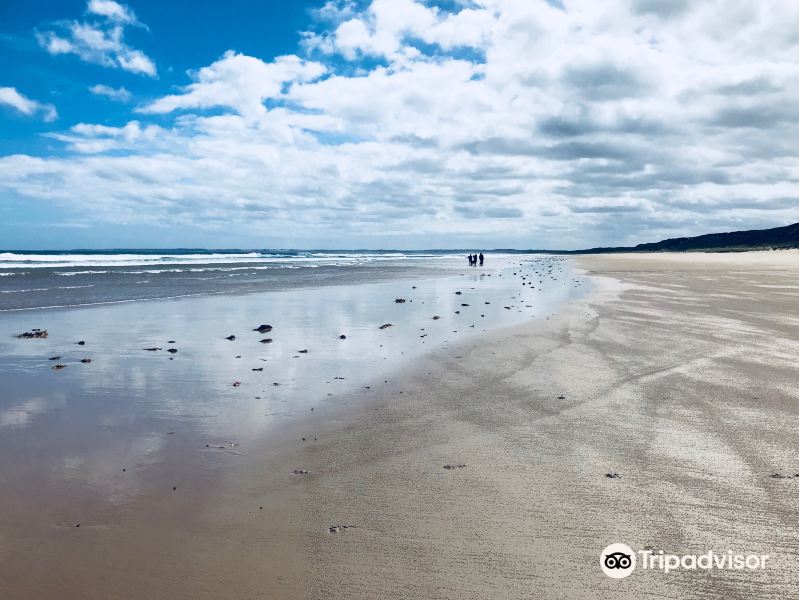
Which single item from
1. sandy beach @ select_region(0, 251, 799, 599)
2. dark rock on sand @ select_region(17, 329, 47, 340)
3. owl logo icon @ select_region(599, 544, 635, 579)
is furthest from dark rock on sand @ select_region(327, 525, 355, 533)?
dark rock on sand @ select_region(17, 329, 47, 340)

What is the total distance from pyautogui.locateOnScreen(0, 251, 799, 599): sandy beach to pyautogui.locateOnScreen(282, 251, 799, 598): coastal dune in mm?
20

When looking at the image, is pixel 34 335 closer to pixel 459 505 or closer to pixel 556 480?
pixel 459 505

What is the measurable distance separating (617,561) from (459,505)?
133 cm

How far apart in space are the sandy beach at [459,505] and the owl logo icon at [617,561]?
81 millimetres

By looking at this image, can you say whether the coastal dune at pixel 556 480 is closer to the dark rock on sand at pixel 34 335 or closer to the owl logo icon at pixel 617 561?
the owl logo icon at pixel 617 561

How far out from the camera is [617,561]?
397cm

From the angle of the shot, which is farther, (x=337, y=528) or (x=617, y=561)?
(x=337, y=528)

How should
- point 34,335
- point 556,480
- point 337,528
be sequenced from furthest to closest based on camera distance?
point 34,335 → point 556,480 → point 337,528

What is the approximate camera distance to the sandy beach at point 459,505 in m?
3.72

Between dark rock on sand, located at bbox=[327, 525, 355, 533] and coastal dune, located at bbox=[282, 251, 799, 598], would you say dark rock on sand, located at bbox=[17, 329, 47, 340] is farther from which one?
dark rock on sand, located at bbox=[327, 525, 355, 533]

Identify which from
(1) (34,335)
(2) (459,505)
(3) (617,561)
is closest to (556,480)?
(2) (459,505)

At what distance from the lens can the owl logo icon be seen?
151 inches

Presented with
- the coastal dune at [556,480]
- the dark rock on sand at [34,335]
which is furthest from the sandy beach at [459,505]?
the dark rock on sand at [34,335]

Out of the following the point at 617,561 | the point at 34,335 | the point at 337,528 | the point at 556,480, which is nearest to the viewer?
the point at 617,561
